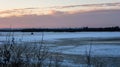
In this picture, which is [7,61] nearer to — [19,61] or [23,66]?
[19,61]

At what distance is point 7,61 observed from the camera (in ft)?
24.6

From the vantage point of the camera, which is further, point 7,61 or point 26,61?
point 26,61

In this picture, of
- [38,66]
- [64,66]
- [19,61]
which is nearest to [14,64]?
[19,61]

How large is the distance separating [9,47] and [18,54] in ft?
1.60

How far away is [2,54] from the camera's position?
7883 millimetres

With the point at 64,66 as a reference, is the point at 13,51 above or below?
above

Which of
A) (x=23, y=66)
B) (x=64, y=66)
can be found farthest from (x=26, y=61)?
(x=64, y=66)

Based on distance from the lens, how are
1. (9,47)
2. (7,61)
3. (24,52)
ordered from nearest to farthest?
(7,61), (9,47), (24,52)

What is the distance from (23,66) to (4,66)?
35.5 inches

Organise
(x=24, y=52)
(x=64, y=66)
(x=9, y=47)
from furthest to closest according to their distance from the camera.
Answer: (x=64, y=66)
(x=24, y=52)
(x=9, y=47)

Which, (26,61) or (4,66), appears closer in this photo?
(4,66)

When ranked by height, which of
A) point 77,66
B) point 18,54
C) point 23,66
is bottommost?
point 77,66

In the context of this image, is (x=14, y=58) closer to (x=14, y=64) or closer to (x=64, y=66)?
(x=14, y=64)

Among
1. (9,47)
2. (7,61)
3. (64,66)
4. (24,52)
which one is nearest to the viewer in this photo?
(7,61)
